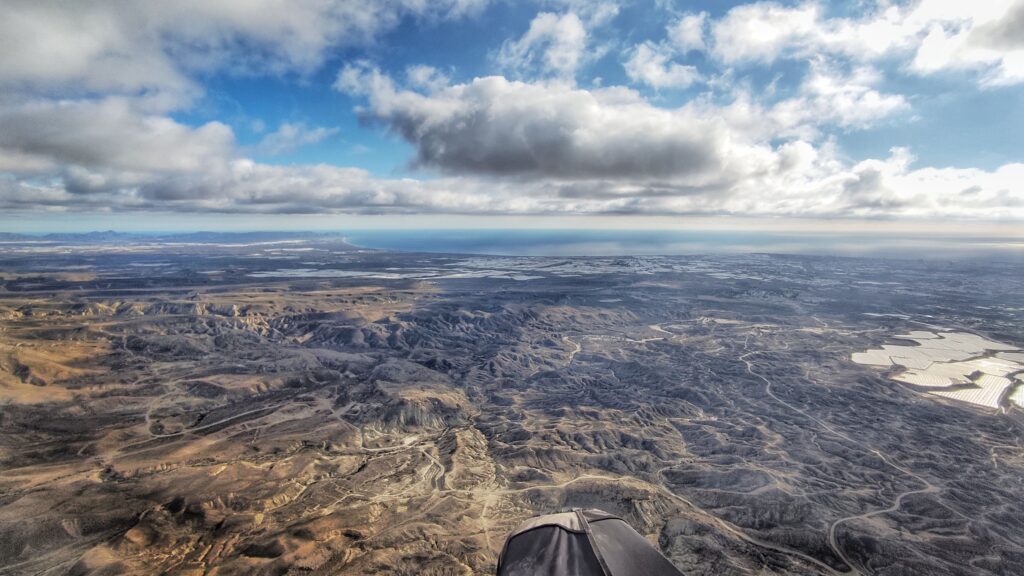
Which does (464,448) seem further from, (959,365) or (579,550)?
(959,365)

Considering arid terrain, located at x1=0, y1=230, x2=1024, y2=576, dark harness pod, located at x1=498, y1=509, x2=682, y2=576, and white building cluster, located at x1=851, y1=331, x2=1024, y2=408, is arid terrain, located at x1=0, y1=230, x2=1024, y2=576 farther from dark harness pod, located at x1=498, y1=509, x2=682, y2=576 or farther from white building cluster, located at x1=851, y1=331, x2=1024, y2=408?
dark harness pod, located at x1=498, y1=509, x2=682, y2=576

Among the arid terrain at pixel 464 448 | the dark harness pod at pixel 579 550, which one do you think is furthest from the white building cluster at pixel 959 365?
the dark harness pod at pixel 579 550

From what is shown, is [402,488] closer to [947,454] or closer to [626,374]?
[626,374]

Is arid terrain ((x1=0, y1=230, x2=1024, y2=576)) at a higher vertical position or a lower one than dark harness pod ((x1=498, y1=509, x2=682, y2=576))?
lower

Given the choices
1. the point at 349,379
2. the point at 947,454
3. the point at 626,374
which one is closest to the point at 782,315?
the point at 626,374

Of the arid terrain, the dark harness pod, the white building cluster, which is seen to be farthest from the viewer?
the white building cluster

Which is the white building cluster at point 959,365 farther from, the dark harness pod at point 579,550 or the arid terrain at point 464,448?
the dark harness pod at point 579,550

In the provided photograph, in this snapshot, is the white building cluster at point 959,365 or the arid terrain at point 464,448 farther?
the white building cluster at point 959,365

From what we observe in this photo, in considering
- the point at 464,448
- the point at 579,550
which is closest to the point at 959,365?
the point at 464,448

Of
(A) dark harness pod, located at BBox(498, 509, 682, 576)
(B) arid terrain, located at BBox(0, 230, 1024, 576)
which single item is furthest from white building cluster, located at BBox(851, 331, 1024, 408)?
(A) dark harness pod, located at BBox(498, 509, 682, 576)

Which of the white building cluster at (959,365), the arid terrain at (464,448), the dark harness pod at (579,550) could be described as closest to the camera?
the dark harness pod at (579,550)
